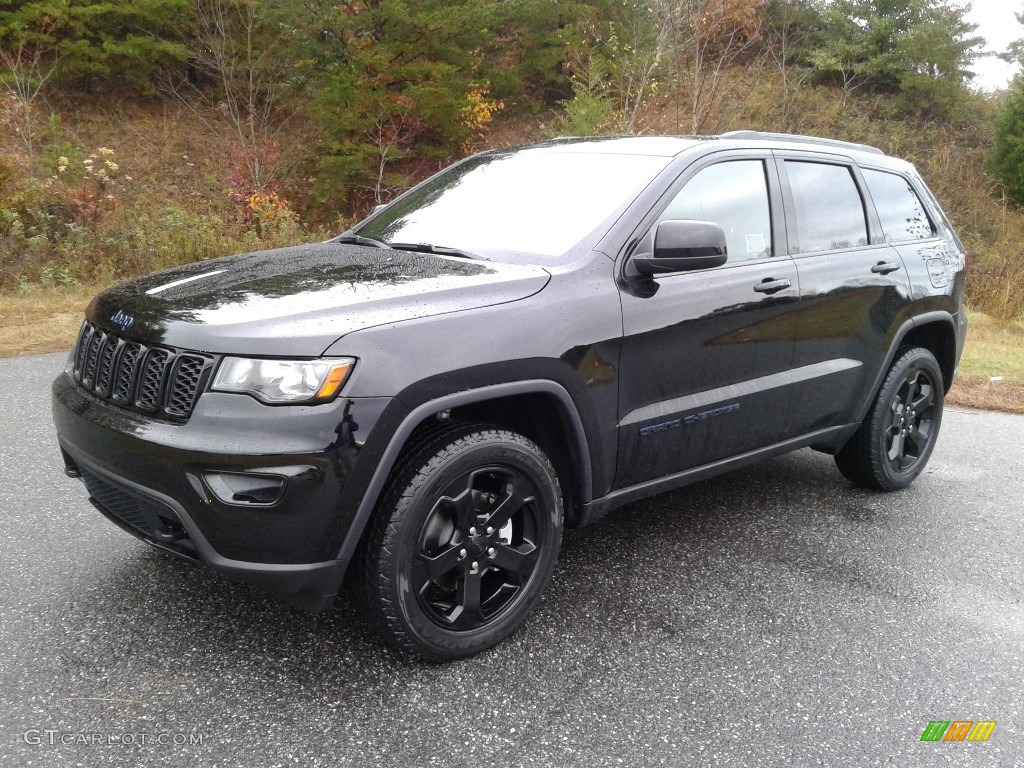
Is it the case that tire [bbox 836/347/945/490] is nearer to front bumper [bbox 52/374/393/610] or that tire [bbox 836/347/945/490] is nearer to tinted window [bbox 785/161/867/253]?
tinted window [bbox 785/161/867/253]

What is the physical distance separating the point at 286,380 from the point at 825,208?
2.90 metres

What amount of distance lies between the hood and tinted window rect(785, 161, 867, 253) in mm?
1610

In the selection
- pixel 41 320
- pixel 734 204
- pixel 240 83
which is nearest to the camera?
pixel 734 204

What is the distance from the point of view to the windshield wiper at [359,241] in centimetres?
374

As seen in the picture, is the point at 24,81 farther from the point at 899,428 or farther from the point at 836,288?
the point at 899,428

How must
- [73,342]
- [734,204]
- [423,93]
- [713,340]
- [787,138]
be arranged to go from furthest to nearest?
1. [423,93]
2. [73,342]
3. [787,138]
4. [734,204]
5. [713,340]

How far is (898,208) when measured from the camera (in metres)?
4.64

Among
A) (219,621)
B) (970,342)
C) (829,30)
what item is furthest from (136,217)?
(829,30)

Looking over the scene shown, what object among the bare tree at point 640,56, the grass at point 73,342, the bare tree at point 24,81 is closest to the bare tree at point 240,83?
the bare tree at point 24,81

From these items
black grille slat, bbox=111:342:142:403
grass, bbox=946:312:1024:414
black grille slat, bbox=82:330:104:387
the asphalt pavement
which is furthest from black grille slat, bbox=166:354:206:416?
grass, bbox=946:312:1024:414

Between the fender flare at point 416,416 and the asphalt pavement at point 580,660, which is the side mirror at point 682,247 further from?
the asphalt pavement at point 580,660

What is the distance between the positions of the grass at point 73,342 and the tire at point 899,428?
2648 mm

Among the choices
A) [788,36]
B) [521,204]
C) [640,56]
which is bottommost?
[521,204]

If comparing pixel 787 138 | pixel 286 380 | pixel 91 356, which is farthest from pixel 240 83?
pixel 286 380
